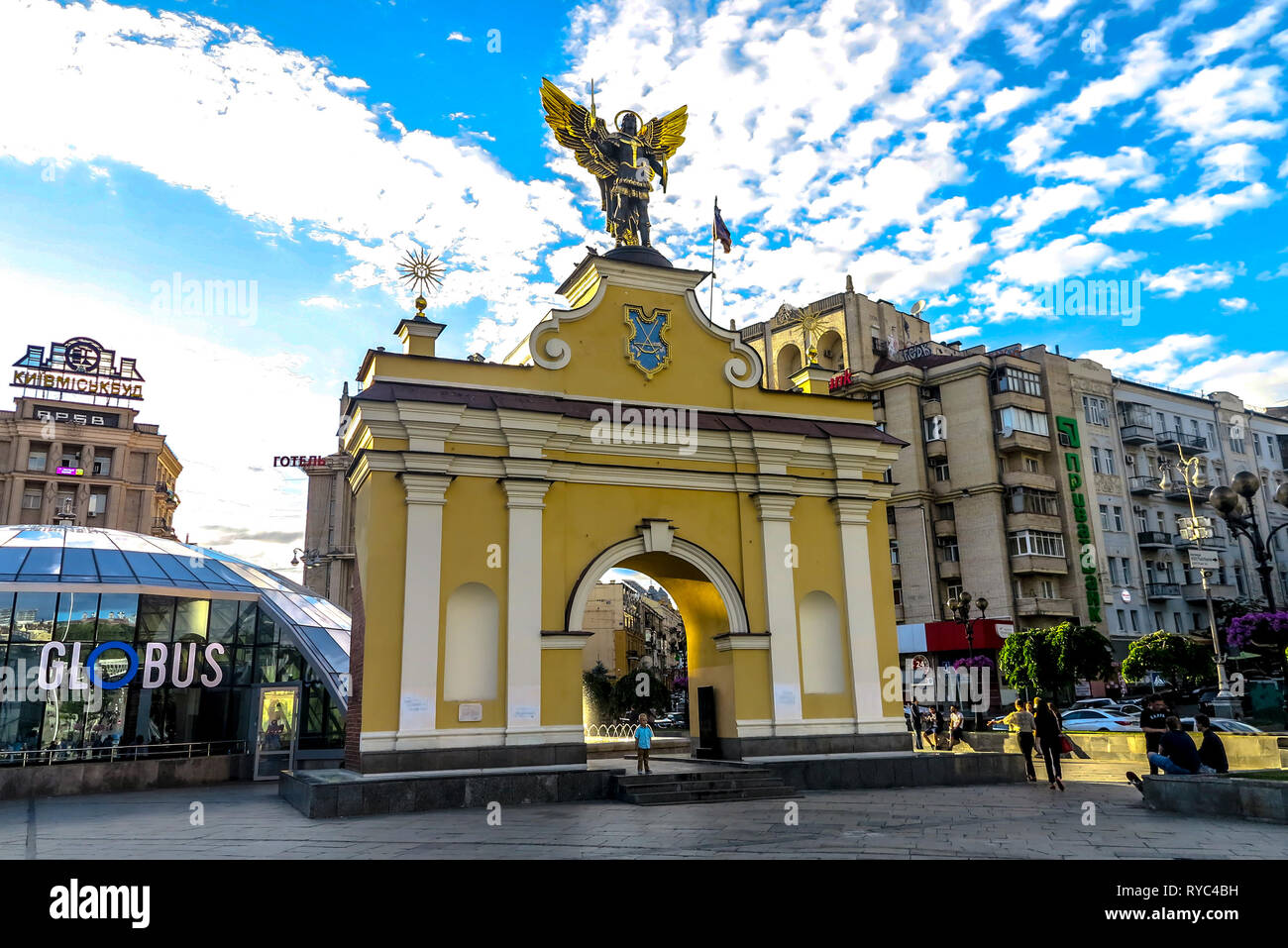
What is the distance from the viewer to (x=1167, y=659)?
114ft

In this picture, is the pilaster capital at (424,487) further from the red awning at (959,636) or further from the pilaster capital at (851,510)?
the red awning at (959,636)

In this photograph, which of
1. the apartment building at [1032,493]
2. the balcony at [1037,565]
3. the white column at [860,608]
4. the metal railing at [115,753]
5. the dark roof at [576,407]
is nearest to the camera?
the dark roof at [576,407]

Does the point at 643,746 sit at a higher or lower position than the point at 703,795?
higher

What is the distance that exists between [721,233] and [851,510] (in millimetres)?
8432

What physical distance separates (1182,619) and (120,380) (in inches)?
2922

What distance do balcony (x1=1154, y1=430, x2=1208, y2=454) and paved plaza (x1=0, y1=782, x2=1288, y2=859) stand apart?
45.4 m

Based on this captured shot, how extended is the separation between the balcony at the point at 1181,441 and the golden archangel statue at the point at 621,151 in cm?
4557

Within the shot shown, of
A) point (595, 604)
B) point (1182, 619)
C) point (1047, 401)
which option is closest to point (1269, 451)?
point (1182, 619)

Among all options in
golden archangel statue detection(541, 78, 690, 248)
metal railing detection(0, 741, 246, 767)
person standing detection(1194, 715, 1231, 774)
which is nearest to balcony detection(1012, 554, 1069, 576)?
golden archangel statue detection(541, 78, 690, 248)

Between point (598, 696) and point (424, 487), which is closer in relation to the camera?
point (424, 487)

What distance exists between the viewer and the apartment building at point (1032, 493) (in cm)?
4784

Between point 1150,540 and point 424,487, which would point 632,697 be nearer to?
point 424,487

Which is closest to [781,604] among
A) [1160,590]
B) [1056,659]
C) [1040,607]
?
[1056,659]

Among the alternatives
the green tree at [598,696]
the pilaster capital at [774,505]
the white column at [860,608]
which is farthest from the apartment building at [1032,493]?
the pilaster capital at [774,505]
